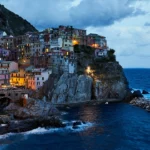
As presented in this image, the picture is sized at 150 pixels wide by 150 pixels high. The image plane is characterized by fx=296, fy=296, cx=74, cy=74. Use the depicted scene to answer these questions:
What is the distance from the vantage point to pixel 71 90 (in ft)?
356

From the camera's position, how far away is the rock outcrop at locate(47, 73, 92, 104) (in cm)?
10500

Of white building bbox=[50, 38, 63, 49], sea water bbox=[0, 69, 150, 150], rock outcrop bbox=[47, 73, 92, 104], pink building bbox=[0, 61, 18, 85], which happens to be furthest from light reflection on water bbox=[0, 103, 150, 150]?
white building bbox=[50, 38, 63, 49]

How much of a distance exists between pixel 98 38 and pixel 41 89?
183 feet

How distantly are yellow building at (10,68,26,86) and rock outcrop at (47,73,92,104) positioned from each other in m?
12.3

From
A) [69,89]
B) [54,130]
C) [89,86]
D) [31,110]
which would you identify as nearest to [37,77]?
[69,89]

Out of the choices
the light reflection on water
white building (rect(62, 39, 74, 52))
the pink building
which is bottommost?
the light reflection on water

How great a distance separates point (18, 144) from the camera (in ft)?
203

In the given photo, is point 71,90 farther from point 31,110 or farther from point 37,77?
point 31,110

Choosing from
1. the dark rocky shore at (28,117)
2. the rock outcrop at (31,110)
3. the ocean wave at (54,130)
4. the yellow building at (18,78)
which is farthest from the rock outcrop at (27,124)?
the yellow building at (18,78)

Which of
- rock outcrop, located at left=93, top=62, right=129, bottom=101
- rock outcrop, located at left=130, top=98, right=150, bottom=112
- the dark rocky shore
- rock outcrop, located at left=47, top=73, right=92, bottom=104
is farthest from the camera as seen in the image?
rock outcrop, located at left=93, top=62, right=129, bottom=101

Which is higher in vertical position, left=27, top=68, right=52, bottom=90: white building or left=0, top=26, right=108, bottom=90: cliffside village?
left=0, top=26, right=108, bottom=90: cliffside village

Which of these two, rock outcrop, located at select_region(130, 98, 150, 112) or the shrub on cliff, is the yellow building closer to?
rock outcrop, located at select_region(130, 98, 150, 112)

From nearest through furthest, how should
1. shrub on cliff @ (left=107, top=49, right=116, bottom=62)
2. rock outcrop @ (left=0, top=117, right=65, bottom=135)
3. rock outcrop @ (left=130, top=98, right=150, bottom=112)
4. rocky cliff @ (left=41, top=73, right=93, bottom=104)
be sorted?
rock outcrop @ (left=0, top=117, right=65, bottom=135)
rock outcrop @ (left=130, top=98, right=150, bottom=112)
rocky cliff @ (left=41, top=73, right=93, bottom=104)
shrub on cliff @ (left=107, top=49, right=116, bottom=62)

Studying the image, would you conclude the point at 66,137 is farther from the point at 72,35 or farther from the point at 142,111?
the point at 72,35
